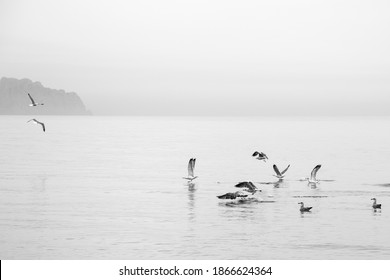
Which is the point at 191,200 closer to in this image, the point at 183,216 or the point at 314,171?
the point at 183,216

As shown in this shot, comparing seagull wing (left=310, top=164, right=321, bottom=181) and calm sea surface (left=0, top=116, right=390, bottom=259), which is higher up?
seagull wing (left=310, top=164, right=321, bottom=181)

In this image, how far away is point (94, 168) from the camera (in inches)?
2648

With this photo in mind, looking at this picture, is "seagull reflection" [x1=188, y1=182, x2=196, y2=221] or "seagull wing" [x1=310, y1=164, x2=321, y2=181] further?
"seagull wing" [x1=310, y1=164, x2=321, y2=181]

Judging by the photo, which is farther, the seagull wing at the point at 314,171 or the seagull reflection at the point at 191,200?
the seagull wing at the point at 314,171

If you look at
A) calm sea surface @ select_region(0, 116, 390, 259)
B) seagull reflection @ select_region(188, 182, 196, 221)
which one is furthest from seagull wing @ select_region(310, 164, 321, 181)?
seagull reflection @ select_region(188, 182, 196, 221)

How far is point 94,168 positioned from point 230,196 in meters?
29.0

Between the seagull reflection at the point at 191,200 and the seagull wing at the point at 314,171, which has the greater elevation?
the seagull wing at the point at 314,171

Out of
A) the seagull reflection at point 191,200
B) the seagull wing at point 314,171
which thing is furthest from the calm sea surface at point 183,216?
the seagull wing at point 314,171

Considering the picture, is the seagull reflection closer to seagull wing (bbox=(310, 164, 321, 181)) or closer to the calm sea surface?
the calm sea surface

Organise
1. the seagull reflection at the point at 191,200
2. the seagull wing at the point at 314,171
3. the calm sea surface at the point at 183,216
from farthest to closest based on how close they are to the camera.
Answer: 1. the seagull wing at the point at 314,171
2. the seagull reflection at the point at 191,200
3. the calm sea surface at the point at 183,216

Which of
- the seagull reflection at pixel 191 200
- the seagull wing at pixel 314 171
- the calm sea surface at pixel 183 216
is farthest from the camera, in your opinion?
the seagull wing at pixel 314 171

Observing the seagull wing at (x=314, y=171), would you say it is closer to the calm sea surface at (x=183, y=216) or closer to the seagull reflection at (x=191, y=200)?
the calm sea surface at (x=183, y=216)

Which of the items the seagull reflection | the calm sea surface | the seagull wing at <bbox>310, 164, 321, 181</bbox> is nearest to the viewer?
the calm sea surface
